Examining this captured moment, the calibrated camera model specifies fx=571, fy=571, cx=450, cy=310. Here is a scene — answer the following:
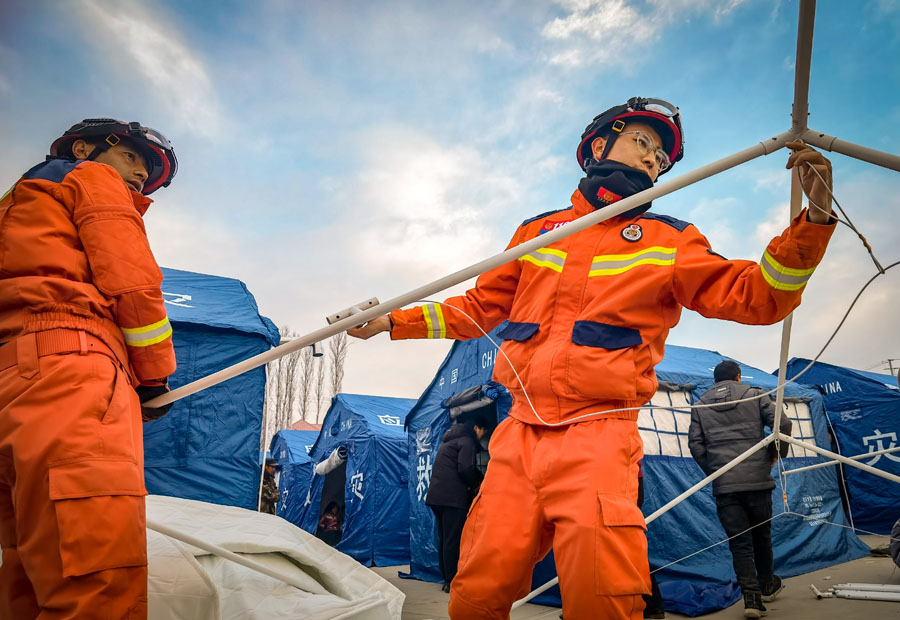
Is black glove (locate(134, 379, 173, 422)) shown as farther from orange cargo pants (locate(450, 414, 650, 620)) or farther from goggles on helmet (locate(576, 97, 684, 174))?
goggles on helmet (locate(576, 97, 684, 174))

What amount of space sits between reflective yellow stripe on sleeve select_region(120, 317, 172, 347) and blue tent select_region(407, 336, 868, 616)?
13.7ft

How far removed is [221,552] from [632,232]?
1977 mm

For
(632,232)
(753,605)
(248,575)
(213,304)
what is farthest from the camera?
(213,304)

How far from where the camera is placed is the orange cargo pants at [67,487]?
133 centimetres

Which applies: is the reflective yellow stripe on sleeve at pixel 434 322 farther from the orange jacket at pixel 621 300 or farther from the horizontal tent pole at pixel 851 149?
the horizontal tent pole at pixel 851 149

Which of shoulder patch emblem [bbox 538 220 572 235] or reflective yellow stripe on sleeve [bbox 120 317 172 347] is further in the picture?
shoulder patch emblem [bbox 538 220 572 235]

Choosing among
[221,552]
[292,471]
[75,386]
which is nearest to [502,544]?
[75,386]

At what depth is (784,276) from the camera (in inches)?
56.5

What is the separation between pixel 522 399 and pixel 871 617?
3210mm

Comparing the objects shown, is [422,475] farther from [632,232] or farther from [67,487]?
[67,487]

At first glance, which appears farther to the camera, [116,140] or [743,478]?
[743,478]

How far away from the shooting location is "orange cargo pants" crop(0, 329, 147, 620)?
133 centimetres

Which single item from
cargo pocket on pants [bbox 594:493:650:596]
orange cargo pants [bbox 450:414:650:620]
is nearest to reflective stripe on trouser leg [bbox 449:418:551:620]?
orange cargo pants [bbox 450:414:650:620]

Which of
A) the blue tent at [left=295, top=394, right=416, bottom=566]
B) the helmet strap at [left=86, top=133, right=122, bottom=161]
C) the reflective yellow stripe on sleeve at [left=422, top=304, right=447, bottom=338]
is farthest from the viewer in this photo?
the blue tent at [left=295, top=394, right=416, bottom=566]
